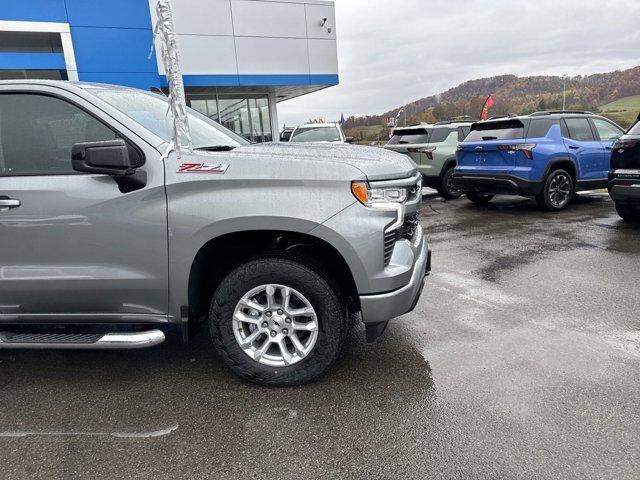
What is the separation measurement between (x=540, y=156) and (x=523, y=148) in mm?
322

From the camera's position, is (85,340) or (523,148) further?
(523,148)

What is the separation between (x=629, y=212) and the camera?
7.43 m

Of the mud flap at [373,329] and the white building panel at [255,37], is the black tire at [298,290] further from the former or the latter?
the white building panel at [255,37]

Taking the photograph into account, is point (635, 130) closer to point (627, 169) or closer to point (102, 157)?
point (627, 169)

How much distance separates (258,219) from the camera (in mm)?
2746

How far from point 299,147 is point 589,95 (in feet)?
127

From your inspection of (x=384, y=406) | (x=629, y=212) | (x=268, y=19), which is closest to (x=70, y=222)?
(x=384, y=406)

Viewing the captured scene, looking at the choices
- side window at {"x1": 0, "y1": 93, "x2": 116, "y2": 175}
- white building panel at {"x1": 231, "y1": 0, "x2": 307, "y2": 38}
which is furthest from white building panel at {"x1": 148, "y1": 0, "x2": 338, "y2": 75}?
side window at {"x1": 0, "y1": 93, "x2": 116, "y2": 175}

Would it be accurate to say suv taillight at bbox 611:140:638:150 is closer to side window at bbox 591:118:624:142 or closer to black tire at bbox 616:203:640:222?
black tire at bbox 616:203:640:222

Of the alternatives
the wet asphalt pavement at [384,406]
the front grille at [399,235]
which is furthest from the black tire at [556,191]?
the front grille at [399,235]

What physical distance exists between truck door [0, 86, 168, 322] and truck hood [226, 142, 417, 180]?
0.67 meters

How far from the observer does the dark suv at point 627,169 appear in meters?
6.27

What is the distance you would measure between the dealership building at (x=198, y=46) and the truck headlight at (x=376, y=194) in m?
14.0

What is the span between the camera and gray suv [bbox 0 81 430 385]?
2758 mm
